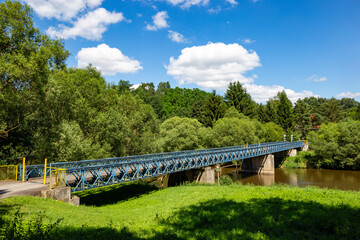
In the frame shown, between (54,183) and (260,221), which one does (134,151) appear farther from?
(260,221)

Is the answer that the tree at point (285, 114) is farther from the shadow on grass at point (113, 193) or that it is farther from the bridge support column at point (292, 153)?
the shadow on grass at point (113, 193)

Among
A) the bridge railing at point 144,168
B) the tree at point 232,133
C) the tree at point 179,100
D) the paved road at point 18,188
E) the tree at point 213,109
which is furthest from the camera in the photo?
the tree at point 179,100

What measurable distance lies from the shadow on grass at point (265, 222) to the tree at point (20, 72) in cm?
1460

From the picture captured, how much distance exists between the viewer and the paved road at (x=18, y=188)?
11086 millimetres

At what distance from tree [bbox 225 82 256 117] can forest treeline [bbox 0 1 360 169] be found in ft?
0.85

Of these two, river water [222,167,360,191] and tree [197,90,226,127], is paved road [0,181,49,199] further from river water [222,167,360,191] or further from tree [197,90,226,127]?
tree [197,90,226,127]

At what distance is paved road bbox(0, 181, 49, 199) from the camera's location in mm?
11086

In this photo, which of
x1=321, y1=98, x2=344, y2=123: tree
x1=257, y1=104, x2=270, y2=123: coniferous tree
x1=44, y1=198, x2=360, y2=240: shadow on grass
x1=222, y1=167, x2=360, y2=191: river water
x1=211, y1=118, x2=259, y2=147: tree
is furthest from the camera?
x1=321, y1=98, x2=344, y2=123: tree

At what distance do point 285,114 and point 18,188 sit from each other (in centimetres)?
6222

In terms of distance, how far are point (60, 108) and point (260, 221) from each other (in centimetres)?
2323

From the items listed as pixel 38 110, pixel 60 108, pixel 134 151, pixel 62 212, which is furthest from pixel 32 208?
pixel 134 151

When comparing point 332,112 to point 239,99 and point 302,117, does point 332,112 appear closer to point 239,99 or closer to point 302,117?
point 302,117

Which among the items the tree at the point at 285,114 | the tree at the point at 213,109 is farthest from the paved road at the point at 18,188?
the tree at the point at 285,114

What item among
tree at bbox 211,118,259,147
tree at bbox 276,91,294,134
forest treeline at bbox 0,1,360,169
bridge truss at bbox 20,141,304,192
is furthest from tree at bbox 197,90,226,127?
tree at bbox 276,91,294,134
